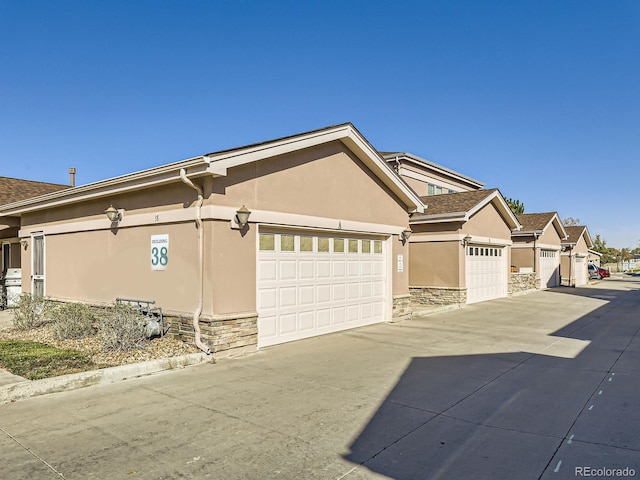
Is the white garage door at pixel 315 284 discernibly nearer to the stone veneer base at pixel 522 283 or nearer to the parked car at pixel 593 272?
the stone veneer base at pixel 522 283

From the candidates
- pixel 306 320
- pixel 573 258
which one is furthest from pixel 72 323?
pixel 573 258

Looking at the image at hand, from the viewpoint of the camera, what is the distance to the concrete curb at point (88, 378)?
5.85m

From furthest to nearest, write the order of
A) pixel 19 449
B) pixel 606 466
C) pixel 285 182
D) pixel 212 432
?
pixel 285 182, pixel 212 432, pixel 19 449, pixel 606 466

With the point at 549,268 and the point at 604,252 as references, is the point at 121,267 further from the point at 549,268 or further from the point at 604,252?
the point at 604,252

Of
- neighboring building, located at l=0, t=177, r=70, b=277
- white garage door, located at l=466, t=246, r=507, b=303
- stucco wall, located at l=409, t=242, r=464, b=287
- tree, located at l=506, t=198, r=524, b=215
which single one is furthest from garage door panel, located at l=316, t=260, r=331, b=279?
tree, located at l=506, t=198, r=524, b=215

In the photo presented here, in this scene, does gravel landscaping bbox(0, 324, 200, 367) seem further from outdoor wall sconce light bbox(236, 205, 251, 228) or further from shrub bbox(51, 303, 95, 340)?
outdoor wall sconce light bbox(236, 205, 251, 228)

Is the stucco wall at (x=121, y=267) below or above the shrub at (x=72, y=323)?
above

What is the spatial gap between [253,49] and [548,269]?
22945mm

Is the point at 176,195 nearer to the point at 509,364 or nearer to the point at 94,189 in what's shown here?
the point at 94,189

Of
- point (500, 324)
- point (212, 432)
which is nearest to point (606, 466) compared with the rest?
point (212, 432)

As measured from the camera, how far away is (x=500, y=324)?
504 inches

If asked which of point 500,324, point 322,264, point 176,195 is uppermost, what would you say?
point 176,195

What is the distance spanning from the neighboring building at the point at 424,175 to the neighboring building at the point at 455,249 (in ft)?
14.9

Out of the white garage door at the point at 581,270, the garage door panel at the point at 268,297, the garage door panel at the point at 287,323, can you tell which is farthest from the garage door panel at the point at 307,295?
the white garage door at the point at 581,270
